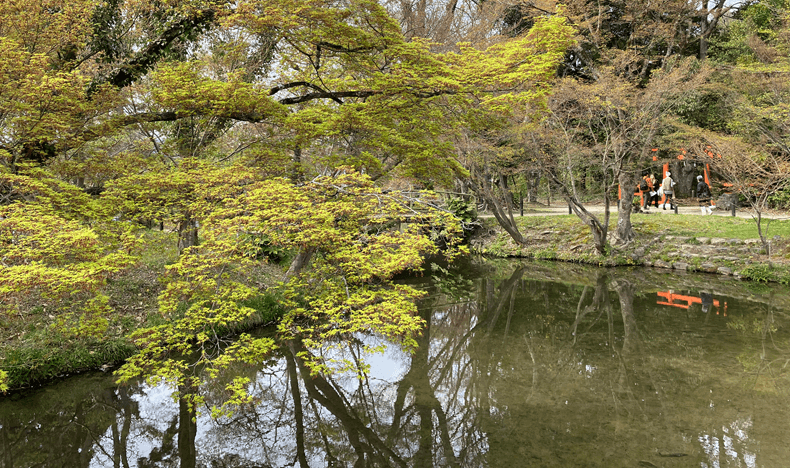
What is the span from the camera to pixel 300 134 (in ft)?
23.2

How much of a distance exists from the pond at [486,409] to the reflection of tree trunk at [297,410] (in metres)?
0.02

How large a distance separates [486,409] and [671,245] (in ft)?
34.7

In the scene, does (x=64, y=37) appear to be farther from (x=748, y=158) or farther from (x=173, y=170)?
(x=748, y=158)

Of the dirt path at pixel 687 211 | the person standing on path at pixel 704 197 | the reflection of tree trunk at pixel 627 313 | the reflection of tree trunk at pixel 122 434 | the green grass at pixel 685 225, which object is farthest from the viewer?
the person standing on path at pixel 704 197

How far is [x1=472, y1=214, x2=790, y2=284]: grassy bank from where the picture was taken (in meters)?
11.5

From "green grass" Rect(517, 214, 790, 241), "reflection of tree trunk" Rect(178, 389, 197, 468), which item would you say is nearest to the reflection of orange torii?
"green grass" Rect(517, 214, 790, 241)

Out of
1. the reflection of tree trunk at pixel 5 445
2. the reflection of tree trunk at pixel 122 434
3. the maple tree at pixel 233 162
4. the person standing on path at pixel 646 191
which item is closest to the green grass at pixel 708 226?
the person standing on path at pixel 646 191

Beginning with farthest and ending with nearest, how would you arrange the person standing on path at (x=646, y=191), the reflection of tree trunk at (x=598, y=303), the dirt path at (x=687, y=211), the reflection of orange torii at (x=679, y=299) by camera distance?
the person standing on path at (x=646, y=191), the dirt path at (x=687, y=211), the reflection of orange torii at (x=679, y=299), the reflection of tree trunk at (x=598, y=303)

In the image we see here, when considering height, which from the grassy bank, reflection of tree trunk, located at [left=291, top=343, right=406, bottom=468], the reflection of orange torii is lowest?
reflection of tree trunk, located at [left=291, top=343, right=406, bottom=468]

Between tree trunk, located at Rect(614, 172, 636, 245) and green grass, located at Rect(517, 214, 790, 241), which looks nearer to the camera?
green grass, located at Rect(517, 214, 790, 241)

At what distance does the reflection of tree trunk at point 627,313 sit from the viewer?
7.75 meters

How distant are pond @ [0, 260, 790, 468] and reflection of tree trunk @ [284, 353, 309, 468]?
0.07 ft

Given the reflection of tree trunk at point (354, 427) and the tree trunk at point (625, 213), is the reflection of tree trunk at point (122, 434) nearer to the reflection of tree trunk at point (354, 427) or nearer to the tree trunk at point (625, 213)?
the reflection of tree trunk at point (354, 427)

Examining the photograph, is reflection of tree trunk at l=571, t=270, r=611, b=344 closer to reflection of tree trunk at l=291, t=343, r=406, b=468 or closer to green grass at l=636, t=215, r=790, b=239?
green grass at l=636, t=215, r=790, b=239
